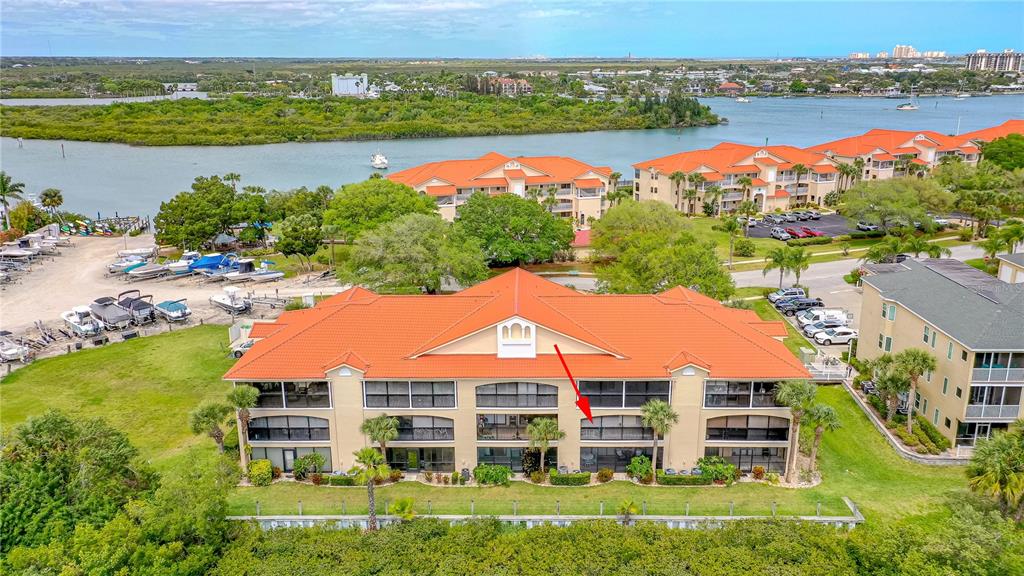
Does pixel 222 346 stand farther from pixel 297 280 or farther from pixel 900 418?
pixel 900 418

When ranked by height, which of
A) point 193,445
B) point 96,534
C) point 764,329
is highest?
point 764,329

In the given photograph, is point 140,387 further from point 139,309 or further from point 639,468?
point 639,468

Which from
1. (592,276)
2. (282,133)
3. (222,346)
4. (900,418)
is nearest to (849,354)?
(900,418)

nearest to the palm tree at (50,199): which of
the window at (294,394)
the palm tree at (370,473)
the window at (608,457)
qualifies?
the window at (294,394)

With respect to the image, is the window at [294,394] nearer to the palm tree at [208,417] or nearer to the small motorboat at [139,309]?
the palm tree at [208,417]

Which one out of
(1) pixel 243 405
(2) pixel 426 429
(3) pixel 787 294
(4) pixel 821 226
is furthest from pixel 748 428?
(4) pixel 821 226

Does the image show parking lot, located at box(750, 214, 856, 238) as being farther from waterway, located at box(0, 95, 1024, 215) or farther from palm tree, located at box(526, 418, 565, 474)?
palm tree, located at box(526, 418, 565, 474)
